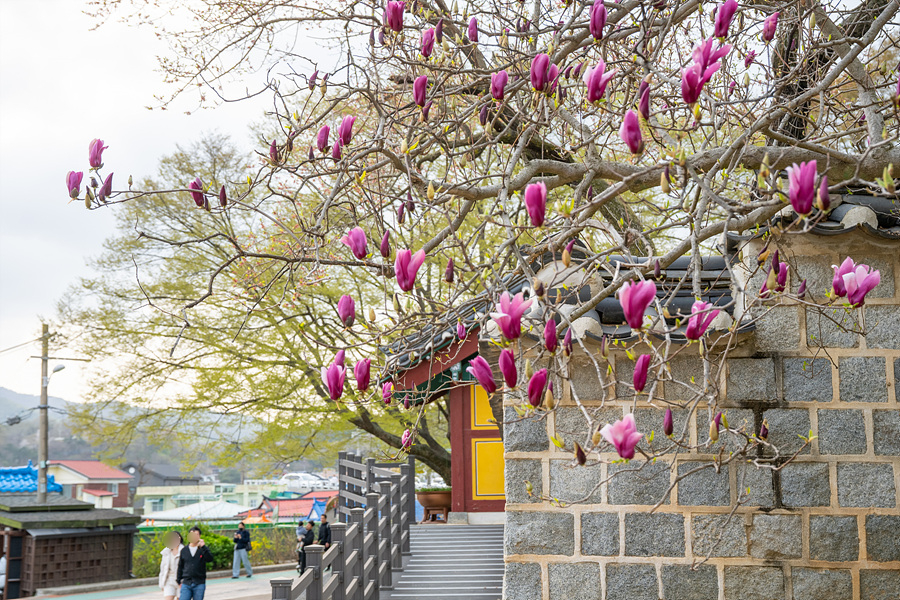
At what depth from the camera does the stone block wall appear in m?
3.71

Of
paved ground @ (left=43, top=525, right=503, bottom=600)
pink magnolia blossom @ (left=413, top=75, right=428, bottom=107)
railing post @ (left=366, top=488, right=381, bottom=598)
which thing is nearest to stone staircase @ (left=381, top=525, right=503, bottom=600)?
paved ground @ (left=43, top=525, right=503, bottom=600)

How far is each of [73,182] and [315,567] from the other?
329 cm

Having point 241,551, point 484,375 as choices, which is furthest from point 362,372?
point 241,551

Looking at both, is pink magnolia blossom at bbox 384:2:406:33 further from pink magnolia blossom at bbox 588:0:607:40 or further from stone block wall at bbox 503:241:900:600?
stone block wall at bbox 503:241:900:600

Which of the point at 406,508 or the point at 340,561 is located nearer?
the point at 340,561

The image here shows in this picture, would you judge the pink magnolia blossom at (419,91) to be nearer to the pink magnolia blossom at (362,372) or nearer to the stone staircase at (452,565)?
the pink magnolia blossom at (362,372)

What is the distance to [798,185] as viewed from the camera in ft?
7.20

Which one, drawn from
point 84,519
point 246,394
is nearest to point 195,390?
point 246,394

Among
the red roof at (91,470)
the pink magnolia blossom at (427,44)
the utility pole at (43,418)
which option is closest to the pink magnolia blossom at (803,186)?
the pink magnolia blossom at (427,44)

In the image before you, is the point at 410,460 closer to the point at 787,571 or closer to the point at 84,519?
the point at 787,571

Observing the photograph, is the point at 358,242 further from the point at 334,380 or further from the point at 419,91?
the point at 419,91

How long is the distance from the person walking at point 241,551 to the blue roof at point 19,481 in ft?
22.4

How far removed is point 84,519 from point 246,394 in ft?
20.8

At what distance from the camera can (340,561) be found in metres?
6.20
